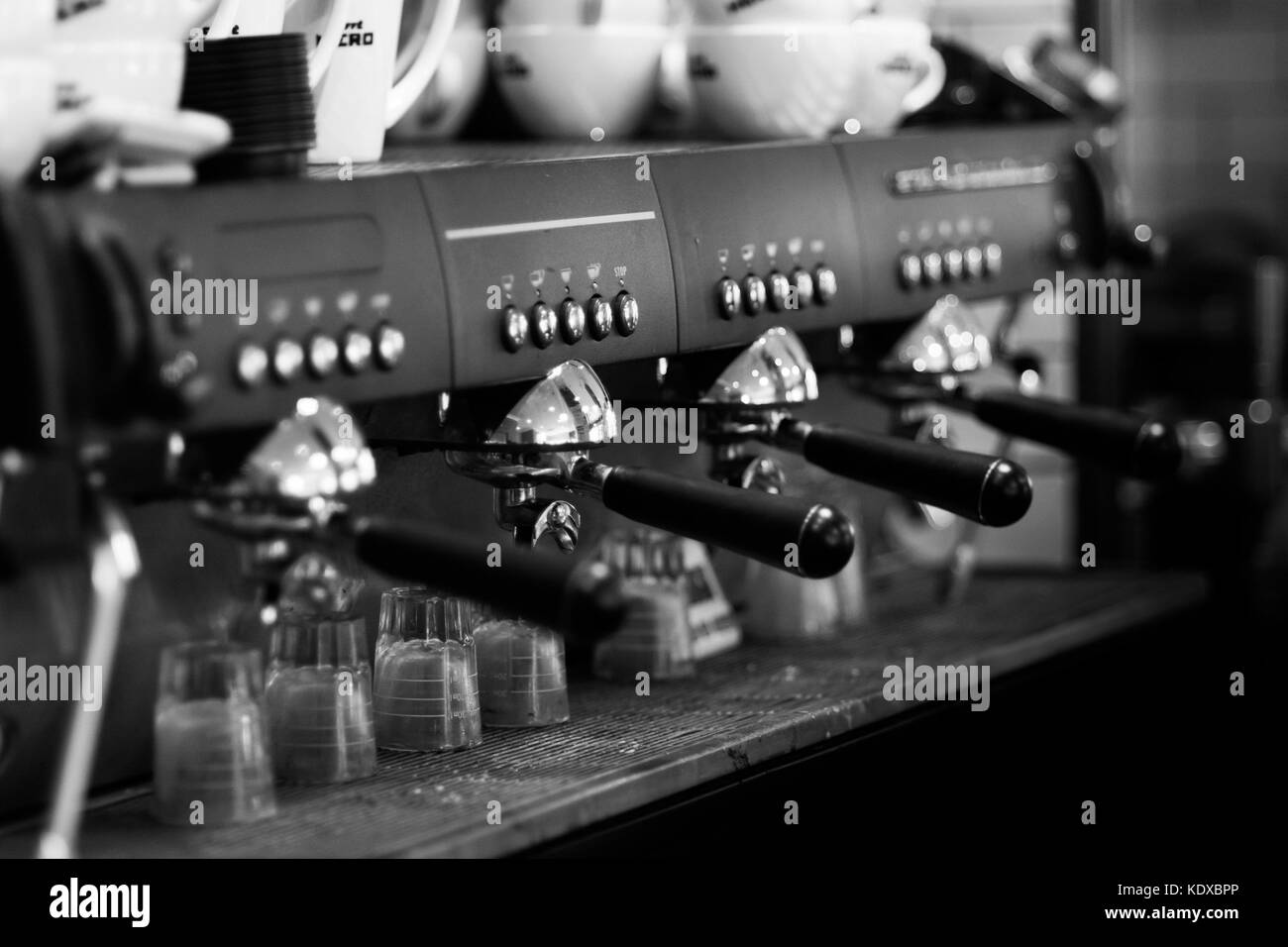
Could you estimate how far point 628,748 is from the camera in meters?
1.41

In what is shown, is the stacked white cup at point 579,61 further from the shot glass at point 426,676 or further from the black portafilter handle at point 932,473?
the shot glass at point 426,676

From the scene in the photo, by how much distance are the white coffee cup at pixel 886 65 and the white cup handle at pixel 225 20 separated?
626 mm

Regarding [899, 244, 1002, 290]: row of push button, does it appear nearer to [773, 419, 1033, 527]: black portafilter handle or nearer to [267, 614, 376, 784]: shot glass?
[773, 419, 1033, 527]: black portafilter handle

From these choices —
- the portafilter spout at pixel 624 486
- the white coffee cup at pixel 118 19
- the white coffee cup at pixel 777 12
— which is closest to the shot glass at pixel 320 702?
the portafilter spout at pixel 624 486

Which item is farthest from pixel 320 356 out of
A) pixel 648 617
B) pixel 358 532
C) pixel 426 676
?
pixel 648 617

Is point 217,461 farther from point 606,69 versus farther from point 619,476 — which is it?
point 606,69

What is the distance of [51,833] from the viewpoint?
3.47ft

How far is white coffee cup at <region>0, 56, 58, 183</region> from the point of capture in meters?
0.98

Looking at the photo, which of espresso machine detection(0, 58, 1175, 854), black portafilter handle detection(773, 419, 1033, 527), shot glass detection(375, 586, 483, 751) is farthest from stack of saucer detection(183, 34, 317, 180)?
black portafilter handle detection(773, 419, 1033, 527)

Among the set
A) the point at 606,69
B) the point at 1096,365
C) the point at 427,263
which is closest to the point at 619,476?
the point at 427,263

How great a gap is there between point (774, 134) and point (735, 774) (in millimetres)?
585

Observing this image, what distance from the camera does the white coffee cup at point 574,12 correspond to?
5.31 feet

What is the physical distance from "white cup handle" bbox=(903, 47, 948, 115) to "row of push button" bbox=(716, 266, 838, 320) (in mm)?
447

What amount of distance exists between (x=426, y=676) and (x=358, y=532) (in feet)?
0.97
